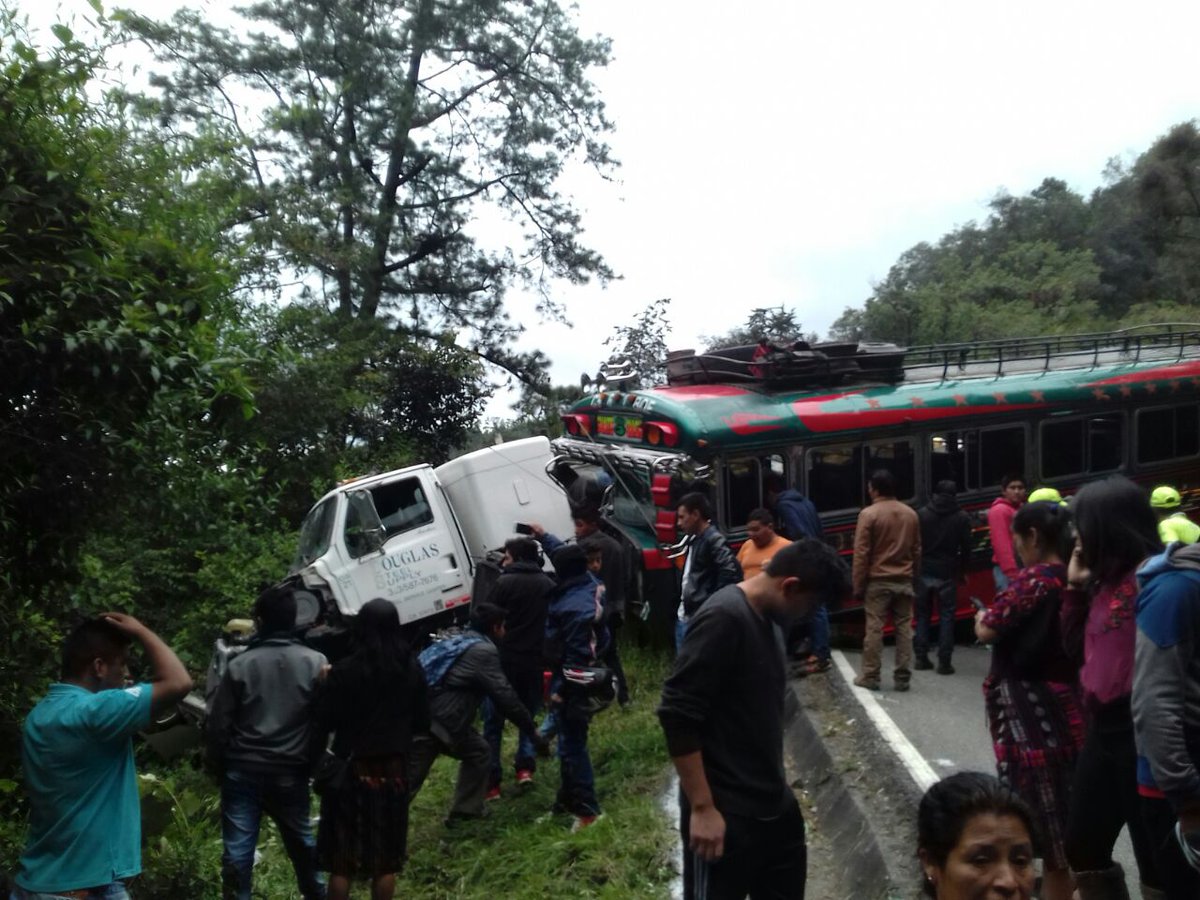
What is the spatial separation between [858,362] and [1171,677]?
26.7 feet

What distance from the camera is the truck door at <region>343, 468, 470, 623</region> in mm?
12094

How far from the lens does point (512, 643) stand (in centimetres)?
792

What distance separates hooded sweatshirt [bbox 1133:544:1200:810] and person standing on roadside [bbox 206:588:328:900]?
148 inches

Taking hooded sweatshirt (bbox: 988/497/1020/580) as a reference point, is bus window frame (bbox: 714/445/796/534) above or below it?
above

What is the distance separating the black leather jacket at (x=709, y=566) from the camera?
7.65m

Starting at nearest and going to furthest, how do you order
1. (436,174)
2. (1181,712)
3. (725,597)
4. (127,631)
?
(1181,712) → (725,597) → (127,631) → (436,174)

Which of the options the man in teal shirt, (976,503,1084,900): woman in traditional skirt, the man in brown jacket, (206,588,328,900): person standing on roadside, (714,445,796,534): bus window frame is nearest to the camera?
the man in teal shirt

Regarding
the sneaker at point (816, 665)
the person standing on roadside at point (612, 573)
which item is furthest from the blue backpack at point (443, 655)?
the sneaker at point (816, 665)

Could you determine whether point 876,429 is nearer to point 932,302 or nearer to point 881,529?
point 881,529

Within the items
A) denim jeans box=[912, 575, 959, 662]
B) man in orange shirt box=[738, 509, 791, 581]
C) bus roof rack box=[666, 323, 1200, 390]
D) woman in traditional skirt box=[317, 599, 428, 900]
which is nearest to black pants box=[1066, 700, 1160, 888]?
woman in traditional skirt box=[317, 599, 428, 900]

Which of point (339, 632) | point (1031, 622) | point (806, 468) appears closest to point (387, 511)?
point (339, 632)

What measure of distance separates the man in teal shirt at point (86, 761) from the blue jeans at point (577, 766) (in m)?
3.21

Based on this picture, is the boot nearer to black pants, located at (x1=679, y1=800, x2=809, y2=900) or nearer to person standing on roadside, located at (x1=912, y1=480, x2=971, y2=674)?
black pants, located at (x1=679, y1=800, x2=809, y2=900)

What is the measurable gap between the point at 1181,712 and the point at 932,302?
2533 centimetres
